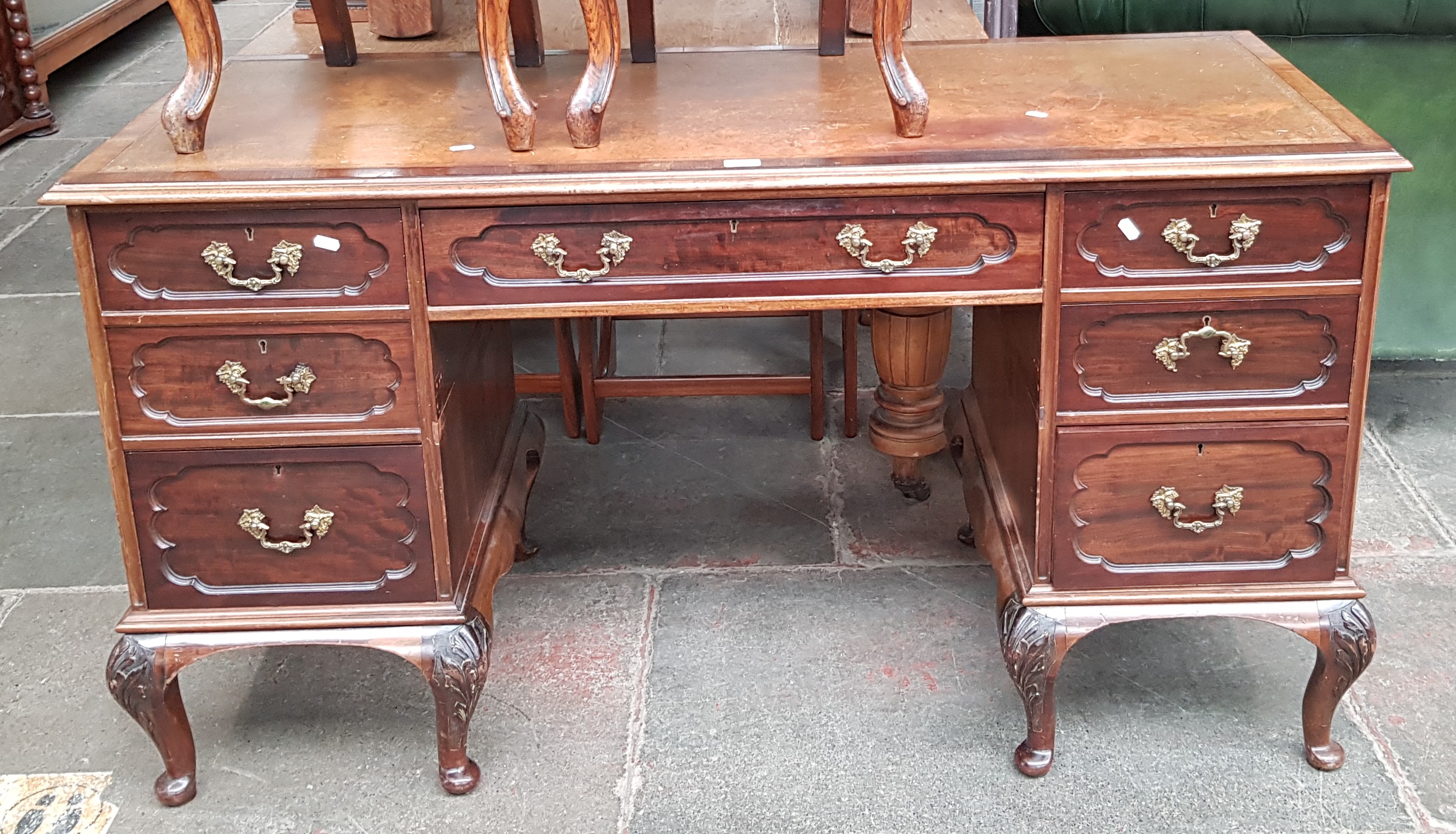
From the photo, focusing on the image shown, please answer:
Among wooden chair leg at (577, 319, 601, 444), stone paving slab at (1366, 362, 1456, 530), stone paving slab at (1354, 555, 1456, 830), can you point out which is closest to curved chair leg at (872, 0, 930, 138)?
stone paving slab at (1354, 555, 1456, 830)

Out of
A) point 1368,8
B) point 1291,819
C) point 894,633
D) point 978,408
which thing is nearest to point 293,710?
point 894,633

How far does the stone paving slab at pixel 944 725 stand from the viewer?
2072mm

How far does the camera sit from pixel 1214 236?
1838mm

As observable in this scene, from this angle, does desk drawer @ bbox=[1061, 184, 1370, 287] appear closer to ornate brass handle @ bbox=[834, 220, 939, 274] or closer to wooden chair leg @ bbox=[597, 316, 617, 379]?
ornate brass handle @ bbox=[834, 220, 939, 274]

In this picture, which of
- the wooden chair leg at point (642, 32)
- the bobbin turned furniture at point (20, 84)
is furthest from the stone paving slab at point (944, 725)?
the bobbin turned furniture at point (20, 84)

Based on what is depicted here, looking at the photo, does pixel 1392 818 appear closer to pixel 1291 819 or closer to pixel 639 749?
pixel 1291 819

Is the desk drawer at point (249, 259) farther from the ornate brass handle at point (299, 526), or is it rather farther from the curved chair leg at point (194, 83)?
the ornate brass handle at point (299, 526)

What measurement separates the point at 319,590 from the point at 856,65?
119cm

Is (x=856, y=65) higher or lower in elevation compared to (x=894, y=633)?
higher

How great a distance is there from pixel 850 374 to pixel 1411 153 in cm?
132

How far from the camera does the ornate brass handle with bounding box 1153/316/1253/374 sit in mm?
1882

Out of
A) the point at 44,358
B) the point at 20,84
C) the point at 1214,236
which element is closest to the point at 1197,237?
the point at 1214,236

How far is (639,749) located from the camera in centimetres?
223

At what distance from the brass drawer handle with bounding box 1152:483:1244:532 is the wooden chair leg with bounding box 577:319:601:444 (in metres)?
1.47
